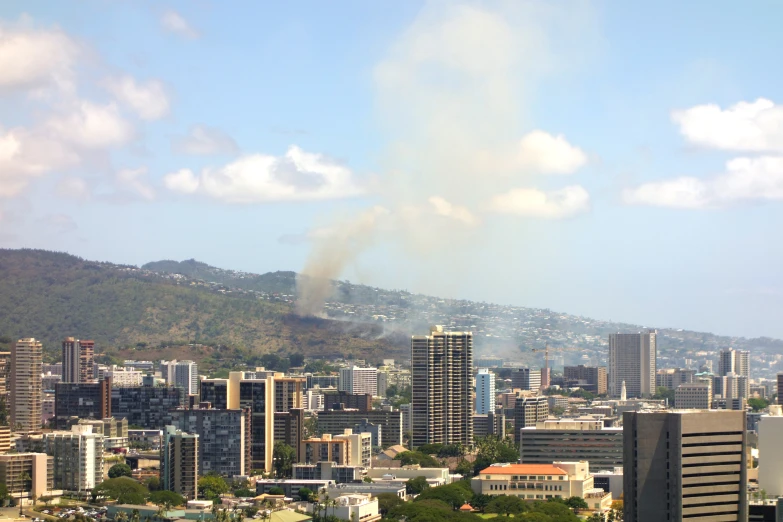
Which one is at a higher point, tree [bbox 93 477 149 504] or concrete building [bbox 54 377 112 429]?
concrete building [bbox 54 377 112 429]

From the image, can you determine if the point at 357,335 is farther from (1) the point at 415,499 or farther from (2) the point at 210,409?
(1) the point at 415,499

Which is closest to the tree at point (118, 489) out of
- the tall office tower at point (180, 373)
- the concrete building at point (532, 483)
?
the concrete building at point (532, 483)

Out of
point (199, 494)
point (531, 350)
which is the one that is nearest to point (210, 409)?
point (199, 494)

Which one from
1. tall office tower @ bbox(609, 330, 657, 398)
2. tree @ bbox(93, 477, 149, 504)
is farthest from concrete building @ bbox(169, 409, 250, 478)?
tall office tower @ bbox(609, 330, 657, 398)

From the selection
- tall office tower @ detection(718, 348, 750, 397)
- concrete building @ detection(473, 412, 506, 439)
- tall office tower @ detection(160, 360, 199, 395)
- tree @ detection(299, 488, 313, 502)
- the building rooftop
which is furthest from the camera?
tall office tower @ detection(718, 348, 750, 397)

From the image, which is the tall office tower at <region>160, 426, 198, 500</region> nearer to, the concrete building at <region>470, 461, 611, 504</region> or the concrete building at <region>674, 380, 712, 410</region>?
the concrete building at <region>470, 461, 611, 504</region>

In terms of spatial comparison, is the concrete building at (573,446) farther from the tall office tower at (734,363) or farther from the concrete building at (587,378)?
the tall office tower at (734,363)

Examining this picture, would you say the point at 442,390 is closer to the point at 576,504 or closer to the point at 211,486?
the point at 211,486

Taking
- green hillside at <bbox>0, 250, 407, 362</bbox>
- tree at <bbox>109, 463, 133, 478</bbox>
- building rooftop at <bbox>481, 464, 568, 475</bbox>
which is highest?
green hillside at <bbox>0, 250, 407, 362</bbox>
